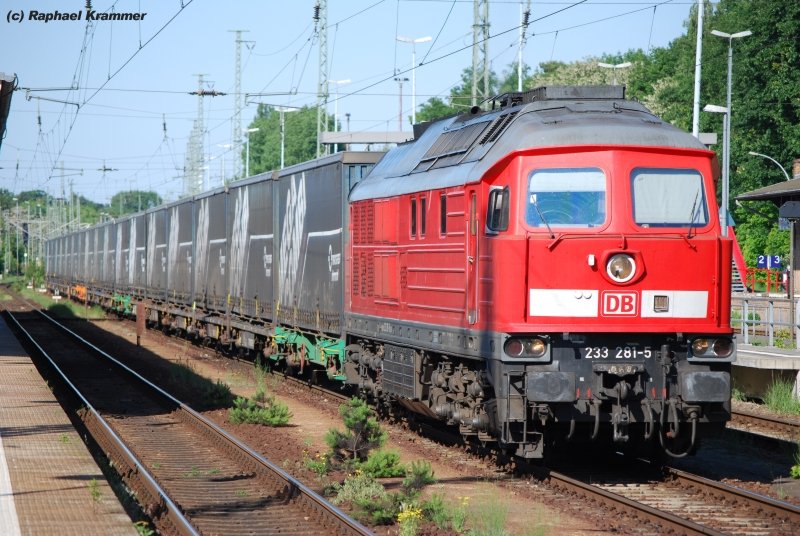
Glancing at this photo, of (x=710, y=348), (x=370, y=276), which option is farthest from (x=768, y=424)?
(x=370, y=276)

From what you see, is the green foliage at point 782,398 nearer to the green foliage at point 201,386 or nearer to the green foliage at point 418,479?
the green foliage at point 418,479

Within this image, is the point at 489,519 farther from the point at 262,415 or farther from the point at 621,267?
the point at 262,415

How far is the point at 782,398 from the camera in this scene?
60.7ft

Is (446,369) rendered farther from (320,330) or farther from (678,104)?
(678,104)

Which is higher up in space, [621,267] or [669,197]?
[669,197]

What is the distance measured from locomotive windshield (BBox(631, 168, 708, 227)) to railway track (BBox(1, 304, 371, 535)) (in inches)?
165

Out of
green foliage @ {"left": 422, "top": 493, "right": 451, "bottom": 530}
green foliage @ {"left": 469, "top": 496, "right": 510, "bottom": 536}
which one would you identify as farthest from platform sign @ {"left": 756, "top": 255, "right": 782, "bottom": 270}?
green foliage @ {"left": 422, "top": 493, "right": 451, "bottom": 530}

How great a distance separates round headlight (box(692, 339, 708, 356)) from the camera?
11445mm

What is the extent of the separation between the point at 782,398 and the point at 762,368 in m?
0.96

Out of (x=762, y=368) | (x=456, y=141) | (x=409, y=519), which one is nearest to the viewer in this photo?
(x=409, y=519)

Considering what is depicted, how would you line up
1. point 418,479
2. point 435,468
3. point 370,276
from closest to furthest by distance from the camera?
point 418,479
point 435,468
point 370,276

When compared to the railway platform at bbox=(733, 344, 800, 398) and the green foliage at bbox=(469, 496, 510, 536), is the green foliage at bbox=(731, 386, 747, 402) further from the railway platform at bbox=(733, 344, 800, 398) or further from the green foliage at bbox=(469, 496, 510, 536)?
the green foliage at bbox=(469, 496, 510, 536)

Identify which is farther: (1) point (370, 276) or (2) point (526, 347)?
(1) point (370, 276)

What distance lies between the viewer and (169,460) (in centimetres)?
1480
